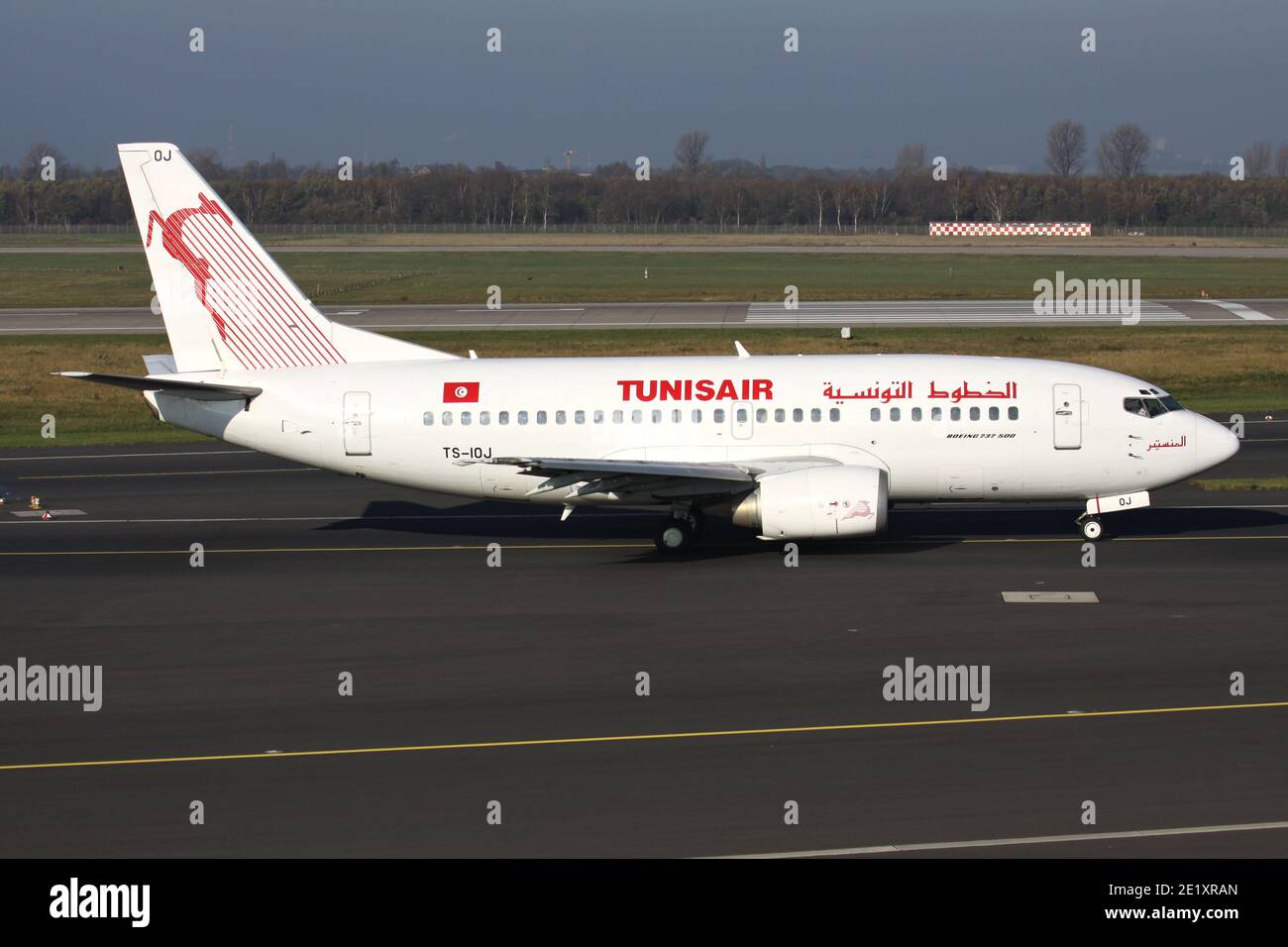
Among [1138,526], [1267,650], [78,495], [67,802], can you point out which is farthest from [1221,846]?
[78,495]

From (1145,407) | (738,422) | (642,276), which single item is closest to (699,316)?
(642,276)

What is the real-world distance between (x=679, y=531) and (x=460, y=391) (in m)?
5.90

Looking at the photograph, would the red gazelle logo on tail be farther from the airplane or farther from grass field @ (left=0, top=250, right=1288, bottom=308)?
grass field @ (left=0, top=250, right=1288, bottom=308)

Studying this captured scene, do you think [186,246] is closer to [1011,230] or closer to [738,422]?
[738,422]

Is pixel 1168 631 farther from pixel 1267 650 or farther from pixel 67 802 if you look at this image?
pixel 67 802

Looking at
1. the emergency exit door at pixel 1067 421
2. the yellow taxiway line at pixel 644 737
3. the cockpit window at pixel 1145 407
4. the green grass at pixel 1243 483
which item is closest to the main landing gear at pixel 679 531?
the emergency exit door at pixel 1067 421

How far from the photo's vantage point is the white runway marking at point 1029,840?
16.6m

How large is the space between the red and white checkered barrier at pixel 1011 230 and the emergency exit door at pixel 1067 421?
154m

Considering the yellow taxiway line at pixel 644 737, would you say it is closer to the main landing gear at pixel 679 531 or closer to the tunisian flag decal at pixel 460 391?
the main landing gear at pixel 679 531

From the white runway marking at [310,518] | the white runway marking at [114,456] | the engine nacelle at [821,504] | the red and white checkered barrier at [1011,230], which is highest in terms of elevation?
the red and white checkered barrier at [1011,230]

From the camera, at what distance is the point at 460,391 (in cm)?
3334

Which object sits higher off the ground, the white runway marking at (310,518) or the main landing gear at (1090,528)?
the main landing gear at (1090,528)

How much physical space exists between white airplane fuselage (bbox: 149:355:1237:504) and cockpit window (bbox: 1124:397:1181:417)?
5.4 inches

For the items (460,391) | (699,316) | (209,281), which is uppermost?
(209,281)
